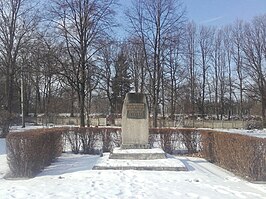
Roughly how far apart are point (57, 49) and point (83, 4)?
3900mm

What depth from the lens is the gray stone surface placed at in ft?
52.4

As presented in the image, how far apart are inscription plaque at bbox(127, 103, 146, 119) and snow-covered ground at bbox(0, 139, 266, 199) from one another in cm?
385

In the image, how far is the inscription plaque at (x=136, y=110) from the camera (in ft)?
52.9

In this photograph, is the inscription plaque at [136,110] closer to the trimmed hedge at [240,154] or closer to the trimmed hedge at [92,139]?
the trimmed hedge at [92,139]

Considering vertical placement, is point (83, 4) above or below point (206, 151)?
above

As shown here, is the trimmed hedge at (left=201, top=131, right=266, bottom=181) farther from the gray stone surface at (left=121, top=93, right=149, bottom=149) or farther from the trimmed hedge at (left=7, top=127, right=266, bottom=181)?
the gray stone surface at (left=121, top=93, right=149, bottom=149)

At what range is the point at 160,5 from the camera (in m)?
34.0

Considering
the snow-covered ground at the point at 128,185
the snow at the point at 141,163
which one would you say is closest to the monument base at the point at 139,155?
the snow at the point at 141,163

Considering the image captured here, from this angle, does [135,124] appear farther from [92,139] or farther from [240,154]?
[240,154]

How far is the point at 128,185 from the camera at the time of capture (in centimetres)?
962

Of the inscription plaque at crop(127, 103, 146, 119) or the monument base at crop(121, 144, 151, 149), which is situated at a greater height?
the inscription plaque at crop(127, 103, 146, 119)

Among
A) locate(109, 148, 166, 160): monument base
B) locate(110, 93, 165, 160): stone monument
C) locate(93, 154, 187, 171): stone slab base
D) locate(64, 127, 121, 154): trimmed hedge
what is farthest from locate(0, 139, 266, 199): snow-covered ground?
locate(64, 127, 121, 154): trimmed hedge

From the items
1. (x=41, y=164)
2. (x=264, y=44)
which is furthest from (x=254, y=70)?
(x=41, y=164)

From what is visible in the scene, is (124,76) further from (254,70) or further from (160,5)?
(160,5)
